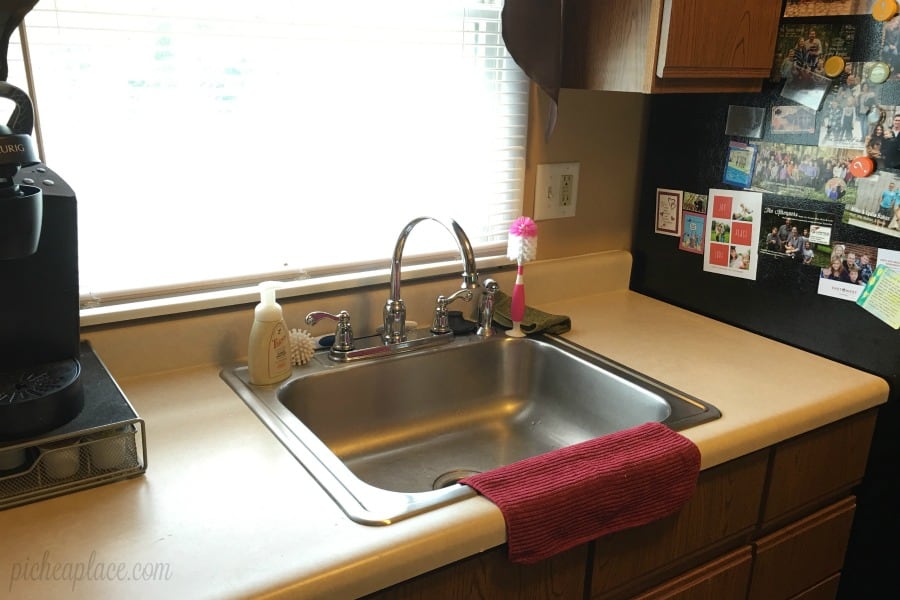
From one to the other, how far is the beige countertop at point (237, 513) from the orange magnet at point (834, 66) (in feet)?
1.84

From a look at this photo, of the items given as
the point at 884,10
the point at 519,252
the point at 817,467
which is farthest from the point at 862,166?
the point at 519,252

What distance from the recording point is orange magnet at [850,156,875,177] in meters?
1.39

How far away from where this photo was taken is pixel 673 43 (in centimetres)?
138

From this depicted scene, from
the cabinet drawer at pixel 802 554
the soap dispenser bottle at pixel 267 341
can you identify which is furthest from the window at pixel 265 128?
the cabinet drawer at pixel 802 554

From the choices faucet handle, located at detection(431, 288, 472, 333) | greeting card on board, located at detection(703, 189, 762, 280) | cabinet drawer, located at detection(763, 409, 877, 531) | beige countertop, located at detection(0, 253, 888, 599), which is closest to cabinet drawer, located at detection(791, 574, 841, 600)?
cabinet drawer, located at detection(763, 409, 877, 531)

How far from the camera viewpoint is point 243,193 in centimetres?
140

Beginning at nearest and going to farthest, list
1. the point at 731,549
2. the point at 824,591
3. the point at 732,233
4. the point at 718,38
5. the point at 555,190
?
the point at 731,549, the point at 718,38, the point at 824,591, the point at 732,233, the point at 555,190

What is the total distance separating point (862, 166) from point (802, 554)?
735 millimetres

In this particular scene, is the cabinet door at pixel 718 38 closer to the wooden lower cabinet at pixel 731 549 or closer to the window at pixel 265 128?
the window at pixel 265 128

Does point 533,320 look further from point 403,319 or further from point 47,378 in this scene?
point 47,378

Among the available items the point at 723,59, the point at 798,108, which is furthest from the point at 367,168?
the point at 798,108

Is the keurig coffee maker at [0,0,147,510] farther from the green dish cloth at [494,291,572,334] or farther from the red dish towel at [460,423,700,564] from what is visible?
the green dish cloth at [494,291,572,334]

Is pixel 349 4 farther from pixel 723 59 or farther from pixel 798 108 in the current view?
pixel 798 108

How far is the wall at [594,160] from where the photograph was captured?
1771 millimetres
